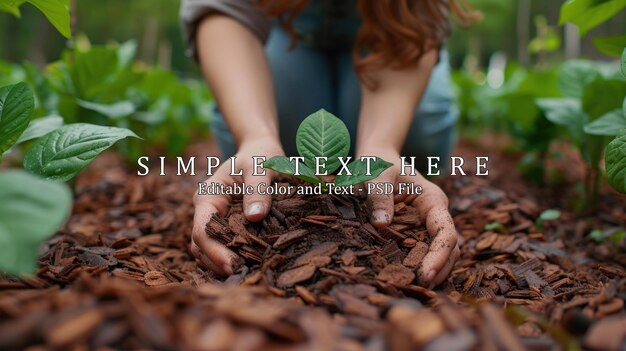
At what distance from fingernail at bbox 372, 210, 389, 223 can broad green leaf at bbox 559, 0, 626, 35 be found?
28.4 inches

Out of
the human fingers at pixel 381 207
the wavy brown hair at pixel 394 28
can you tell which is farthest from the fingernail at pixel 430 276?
the wavy brown hair at pixel 394 28

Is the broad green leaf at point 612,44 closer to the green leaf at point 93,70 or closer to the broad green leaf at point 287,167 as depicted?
the broad green leaf at point 287,167

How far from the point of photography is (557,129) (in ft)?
7.55

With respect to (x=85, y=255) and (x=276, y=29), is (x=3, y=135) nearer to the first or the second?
(x=85, y=255)

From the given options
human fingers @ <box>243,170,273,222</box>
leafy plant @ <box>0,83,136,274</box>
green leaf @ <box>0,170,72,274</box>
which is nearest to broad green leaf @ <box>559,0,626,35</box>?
human fingers @ <box>243,170,273,222</box>

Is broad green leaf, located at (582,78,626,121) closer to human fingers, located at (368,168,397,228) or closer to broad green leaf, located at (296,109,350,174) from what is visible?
human fingers, located at (368,168,397,228)

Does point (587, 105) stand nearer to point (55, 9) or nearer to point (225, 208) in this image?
point (225, 208)

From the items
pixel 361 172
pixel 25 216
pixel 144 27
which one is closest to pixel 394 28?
pixel 361 172

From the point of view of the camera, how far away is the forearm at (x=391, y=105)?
1.55 meters

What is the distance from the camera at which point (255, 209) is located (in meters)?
1.14

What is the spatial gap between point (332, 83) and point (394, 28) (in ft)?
2.46

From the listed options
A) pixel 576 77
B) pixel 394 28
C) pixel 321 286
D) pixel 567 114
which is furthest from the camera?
pixel 576 77

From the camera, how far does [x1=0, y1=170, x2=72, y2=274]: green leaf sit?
655mm

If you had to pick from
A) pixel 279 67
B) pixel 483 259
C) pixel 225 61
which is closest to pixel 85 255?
pixel 225 61
